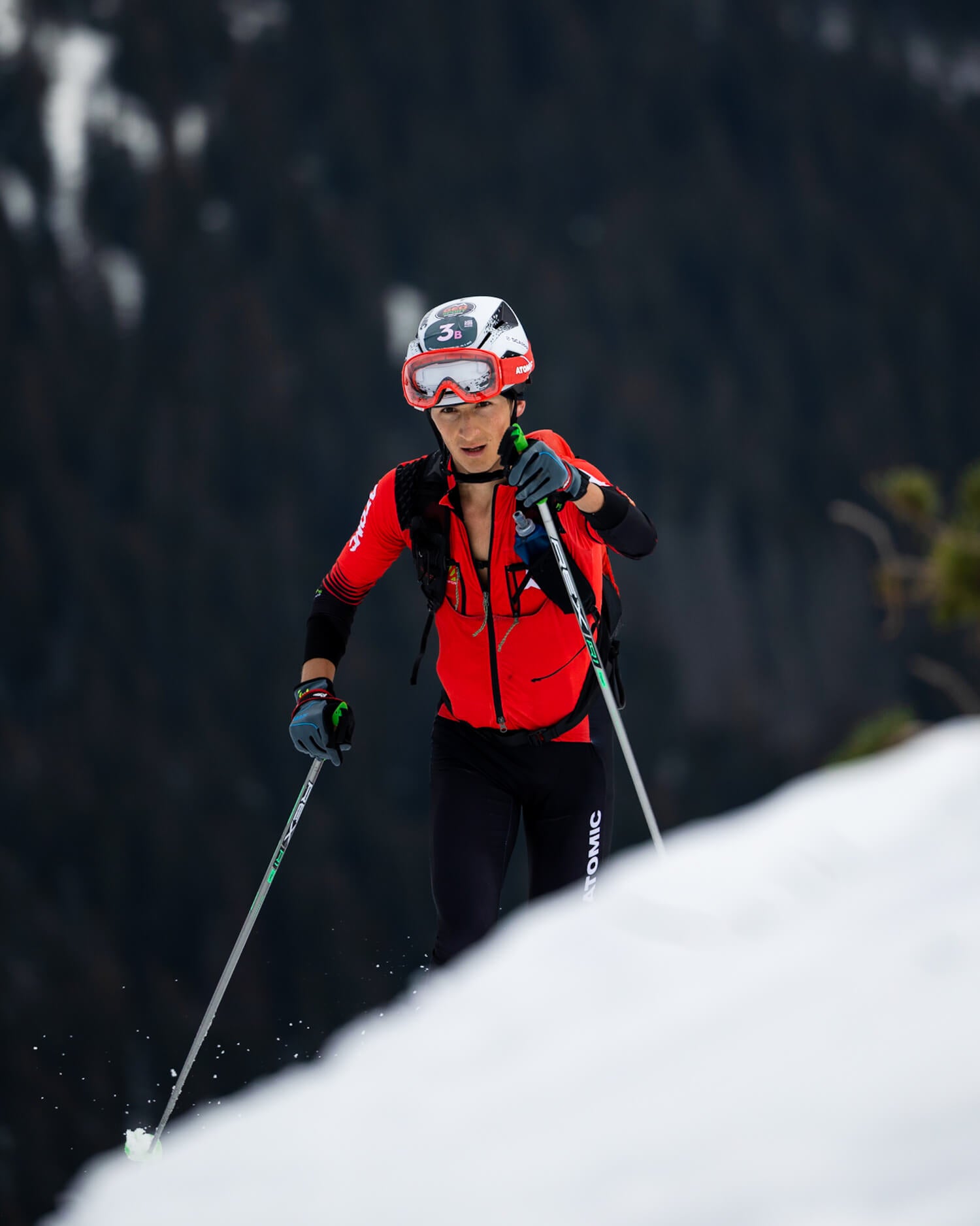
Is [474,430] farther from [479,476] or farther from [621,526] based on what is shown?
[621,526]

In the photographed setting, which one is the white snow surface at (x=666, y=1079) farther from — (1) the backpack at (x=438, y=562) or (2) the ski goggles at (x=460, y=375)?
(2) the ski goggles at (x=460, y=375)

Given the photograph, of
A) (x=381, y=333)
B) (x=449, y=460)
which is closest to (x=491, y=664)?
(x=449, y=460)

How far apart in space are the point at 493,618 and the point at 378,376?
53.2 meters

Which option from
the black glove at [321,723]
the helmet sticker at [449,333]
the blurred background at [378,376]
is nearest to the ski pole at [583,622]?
the helmet sticker at [449,333]

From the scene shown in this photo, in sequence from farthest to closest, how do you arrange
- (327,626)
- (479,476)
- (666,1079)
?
(327,626) < (479,476) < (666,1079)

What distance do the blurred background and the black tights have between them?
→ 149ft

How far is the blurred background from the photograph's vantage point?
5028 cm

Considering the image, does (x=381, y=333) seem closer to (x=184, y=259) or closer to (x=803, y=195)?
(x=184, y=259)

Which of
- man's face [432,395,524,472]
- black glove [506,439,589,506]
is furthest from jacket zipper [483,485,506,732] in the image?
black glove [506,439,589,506]

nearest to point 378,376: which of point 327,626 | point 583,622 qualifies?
point 327,626

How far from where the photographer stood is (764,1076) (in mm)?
1104

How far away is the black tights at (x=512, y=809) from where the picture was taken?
12.4 ft

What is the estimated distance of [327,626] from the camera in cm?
414

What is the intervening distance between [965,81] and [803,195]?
8.90 m
